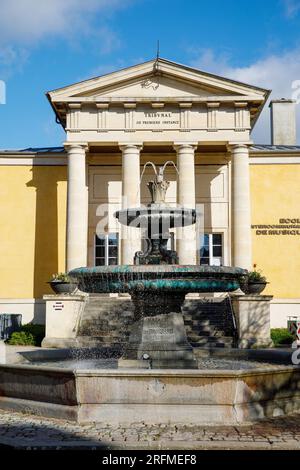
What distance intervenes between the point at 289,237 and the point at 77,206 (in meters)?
10.2

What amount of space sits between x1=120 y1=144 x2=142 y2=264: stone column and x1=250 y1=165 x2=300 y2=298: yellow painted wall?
6136mm

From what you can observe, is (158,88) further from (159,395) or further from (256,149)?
(159,395)

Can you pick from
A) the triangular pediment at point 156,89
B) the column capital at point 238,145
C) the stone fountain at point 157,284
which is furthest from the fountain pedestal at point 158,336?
the triangular pediment at point 156,89

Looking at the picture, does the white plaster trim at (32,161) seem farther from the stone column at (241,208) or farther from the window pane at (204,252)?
the stone column at (241,208)

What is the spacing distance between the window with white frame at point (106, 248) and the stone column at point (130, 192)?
2.66 m

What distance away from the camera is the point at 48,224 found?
3186 centimetres

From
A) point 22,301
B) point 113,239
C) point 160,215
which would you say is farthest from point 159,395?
point 113,239

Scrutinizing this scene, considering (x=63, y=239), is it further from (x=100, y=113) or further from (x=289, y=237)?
(x=289, y=237)

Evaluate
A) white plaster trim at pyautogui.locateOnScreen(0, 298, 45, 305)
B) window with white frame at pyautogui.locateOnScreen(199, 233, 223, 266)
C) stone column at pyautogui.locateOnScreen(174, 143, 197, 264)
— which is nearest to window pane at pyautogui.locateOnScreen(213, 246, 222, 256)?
window with white frame at pyautogui.locateOnScreen(199, 233, 223, 266)

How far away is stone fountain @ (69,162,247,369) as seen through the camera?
1038 cm

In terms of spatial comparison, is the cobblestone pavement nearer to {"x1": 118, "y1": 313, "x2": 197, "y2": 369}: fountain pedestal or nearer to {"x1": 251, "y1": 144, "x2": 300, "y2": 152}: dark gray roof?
{"x1": 118, "y1": 313, "x2": 197, "y2": 369}: fountain pedestal

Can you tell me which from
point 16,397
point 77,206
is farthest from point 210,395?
point 77,206

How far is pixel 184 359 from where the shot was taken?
11180 mm

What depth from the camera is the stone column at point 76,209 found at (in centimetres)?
2855
